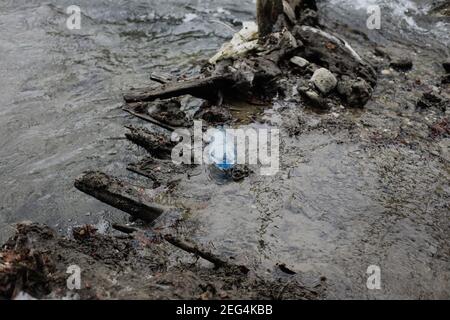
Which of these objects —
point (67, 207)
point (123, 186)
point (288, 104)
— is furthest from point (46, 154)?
point (288, 104)

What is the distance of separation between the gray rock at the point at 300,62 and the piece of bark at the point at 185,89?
1.32 metres

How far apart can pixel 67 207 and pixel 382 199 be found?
3297 mm

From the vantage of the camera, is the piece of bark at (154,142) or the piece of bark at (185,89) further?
the piece of bark at (185,89)

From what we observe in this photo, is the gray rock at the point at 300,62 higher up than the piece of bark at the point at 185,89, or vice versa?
the gray rock at the point at 300,62

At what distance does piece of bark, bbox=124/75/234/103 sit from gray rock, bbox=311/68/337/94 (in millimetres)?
1213

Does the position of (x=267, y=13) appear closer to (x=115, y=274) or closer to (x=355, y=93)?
(x=355, y=93)

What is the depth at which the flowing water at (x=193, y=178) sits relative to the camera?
4004 millimetres
